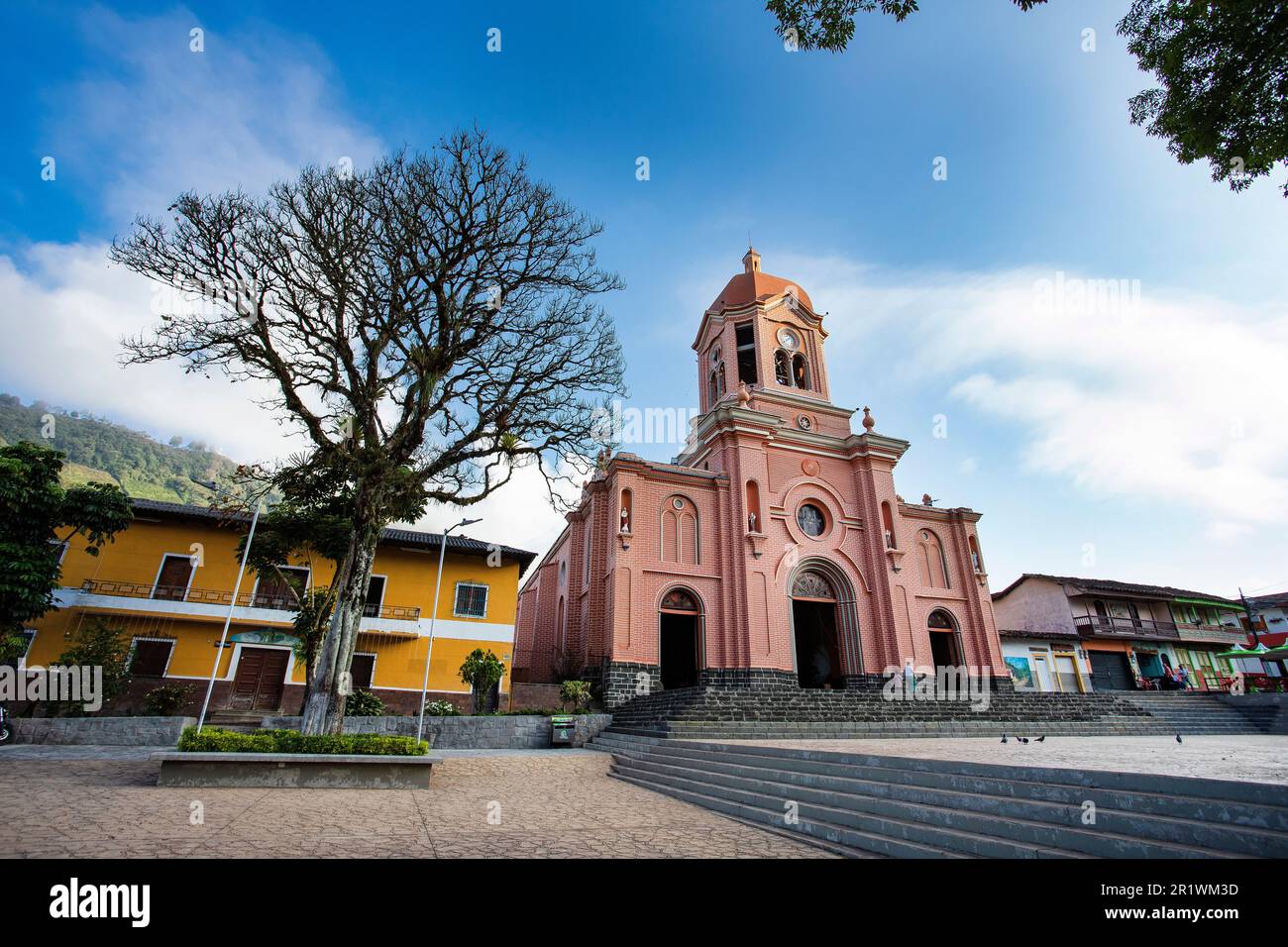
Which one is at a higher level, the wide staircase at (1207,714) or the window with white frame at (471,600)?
the window with white frame at (471,600)

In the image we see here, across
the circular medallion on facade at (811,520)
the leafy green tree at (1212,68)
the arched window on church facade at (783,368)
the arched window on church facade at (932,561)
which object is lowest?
the arched window on church facade at (932,561)

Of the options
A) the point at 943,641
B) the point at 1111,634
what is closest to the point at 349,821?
the point at 943,641

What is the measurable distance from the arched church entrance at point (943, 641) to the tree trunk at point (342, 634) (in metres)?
21.4

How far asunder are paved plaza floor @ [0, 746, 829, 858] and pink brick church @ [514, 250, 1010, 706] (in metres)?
11.2

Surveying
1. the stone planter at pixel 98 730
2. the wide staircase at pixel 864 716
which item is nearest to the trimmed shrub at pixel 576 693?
the wide staircase at pixel 864 716

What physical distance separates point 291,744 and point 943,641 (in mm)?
24826

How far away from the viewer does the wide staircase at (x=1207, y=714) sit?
1805 cm

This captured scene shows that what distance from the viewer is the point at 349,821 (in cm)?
614

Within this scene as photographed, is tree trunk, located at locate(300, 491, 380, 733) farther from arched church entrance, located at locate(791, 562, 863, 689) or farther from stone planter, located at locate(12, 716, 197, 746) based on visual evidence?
arched church entrance, located at locate(791, 562, 863, 689)

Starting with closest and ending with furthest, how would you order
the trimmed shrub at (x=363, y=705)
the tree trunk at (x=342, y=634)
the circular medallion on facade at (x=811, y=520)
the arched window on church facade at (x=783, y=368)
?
the tree trunk at (x=342, y=634)
the trimmed shrub at (x=363, y=705)
the circular medallion on facade at (x=811, y=520)
the arched window on church facade at (x=783, y=368)

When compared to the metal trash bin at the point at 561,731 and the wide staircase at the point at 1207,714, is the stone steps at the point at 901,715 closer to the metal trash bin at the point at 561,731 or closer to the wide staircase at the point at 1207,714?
the wide staircase at the point at 1207,714

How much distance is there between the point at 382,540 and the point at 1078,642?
32862 mm
